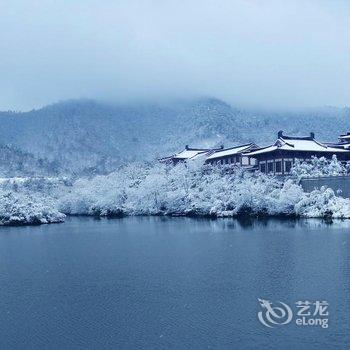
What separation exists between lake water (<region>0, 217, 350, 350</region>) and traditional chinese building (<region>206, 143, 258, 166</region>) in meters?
33.8

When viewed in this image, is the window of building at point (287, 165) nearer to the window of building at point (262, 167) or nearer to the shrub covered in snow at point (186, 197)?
the shrub covered in snow at point (186, 197)

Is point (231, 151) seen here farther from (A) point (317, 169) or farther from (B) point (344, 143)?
(A) point (317, 169)

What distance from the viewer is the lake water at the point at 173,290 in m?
14.9

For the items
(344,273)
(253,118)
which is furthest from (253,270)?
(253,118)

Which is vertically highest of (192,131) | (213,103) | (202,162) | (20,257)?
(213,103)

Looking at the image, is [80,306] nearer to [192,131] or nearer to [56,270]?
[56,270]

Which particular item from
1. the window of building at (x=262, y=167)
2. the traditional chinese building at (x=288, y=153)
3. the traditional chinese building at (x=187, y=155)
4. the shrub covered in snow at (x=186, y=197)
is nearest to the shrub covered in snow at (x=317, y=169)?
the shrub covered in snow at (x=186, y=197)

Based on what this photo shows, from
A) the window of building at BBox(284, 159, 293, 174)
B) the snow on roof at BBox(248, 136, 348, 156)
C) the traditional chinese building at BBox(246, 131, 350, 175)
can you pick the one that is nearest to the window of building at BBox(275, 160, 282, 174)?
the traditional chinese building at BBox(246, 131, 350, 175)

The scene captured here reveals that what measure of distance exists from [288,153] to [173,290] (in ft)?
136

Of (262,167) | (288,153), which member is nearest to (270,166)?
(262,167)

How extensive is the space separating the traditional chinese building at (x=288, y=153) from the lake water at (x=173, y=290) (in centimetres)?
2363

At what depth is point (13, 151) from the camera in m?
149

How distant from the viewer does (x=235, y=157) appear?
2793 inches

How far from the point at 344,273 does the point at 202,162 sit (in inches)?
2080
